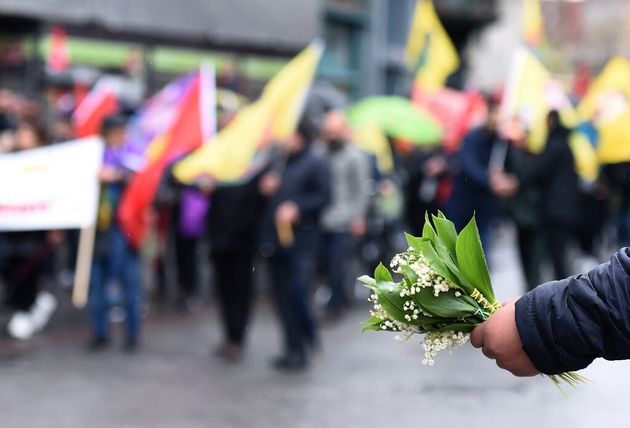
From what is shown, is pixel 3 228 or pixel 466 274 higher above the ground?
pixel 466 274

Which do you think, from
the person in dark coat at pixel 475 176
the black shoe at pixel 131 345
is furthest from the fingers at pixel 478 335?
the person in dark coat at pixel 475 176

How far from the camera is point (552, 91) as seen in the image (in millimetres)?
12742

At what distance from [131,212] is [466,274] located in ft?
19.9

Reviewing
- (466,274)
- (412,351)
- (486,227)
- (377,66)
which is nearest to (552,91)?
(486,227)

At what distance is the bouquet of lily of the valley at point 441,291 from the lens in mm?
3193

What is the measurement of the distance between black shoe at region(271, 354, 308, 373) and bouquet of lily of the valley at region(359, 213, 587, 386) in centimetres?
505

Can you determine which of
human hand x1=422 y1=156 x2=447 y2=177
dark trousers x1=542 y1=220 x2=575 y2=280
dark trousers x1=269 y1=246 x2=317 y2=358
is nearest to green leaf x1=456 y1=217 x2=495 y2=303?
dark trousers x1=269 y1=246 x2=317 y2=358

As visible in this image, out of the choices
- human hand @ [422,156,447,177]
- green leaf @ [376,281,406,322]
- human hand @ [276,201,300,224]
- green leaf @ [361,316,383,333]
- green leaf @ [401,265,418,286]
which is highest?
green leaf @ [401,265,418,286]

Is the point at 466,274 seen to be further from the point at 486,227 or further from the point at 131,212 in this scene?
the point at 486,227

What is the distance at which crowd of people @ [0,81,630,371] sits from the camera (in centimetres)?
860

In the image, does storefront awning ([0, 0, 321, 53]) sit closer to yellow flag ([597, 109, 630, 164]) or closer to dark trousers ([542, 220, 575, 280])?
yellow flag ([597, 109, 630, 164])

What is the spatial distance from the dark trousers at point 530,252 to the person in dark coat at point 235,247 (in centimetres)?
280

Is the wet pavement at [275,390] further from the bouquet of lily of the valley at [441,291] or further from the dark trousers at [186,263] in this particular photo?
the bouquet of lily of the valley at [441,291]

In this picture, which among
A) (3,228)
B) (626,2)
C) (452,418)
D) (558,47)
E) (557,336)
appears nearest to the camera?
(557,336)
